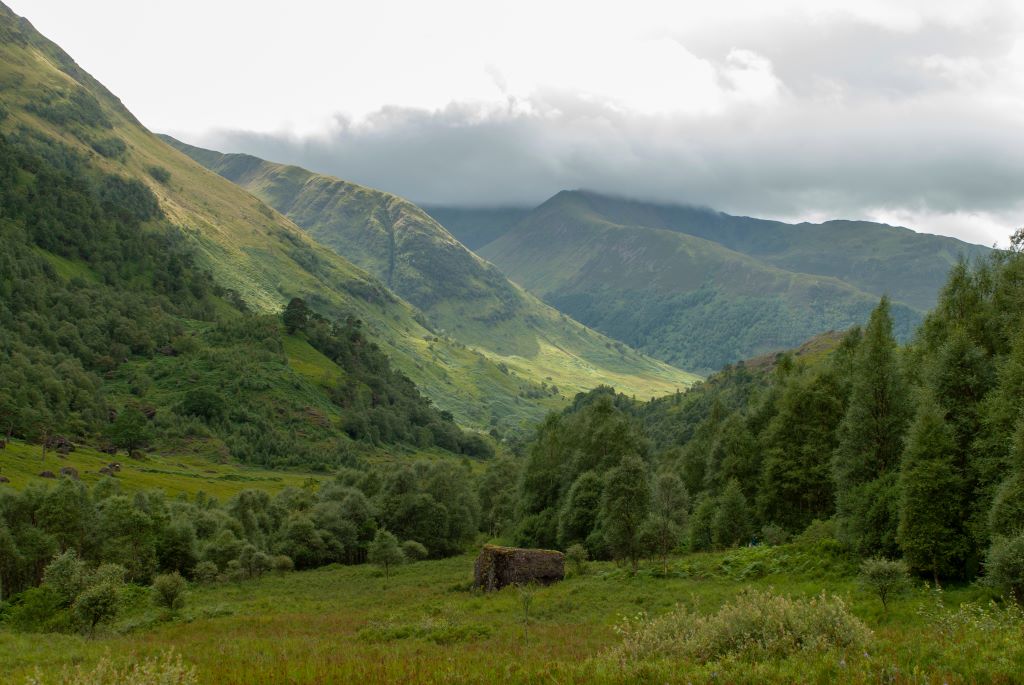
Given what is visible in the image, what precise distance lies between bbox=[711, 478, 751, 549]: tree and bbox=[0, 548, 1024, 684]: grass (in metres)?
11.8

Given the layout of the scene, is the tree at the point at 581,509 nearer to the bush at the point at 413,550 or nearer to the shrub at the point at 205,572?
A: the bush at the point at 413,550

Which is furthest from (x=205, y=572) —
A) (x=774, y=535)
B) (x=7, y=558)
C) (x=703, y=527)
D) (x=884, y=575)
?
(x=884, y=575)

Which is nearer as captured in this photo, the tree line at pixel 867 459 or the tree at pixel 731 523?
the tree line at pixel 867 459

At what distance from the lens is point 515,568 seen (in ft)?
179

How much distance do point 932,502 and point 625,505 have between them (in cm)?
2664

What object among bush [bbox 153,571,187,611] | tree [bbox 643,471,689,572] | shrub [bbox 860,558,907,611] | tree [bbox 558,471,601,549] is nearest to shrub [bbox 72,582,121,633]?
bush [bbox 153,571,187,611]

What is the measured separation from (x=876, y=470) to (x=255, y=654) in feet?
133

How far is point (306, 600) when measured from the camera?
60969 millimetres

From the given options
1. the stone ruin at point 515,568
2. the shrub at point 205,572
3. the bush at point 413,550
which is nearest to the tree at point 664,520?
the stone ruin at point 515,568

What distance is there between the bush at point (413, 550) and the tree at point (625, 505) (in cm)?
4115

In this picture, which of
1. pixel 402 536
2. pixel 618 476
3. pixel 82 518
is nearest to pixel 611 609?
pixel 618 476

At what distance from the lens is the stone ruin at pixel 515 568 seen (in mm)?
54406

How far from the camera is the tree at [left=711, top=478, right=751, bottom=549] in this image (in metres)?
64.2

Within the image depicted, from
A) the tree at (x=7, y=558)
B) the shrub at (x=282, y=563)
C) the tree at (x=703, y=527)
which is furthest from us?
the shrub at (x=282, y=563)
